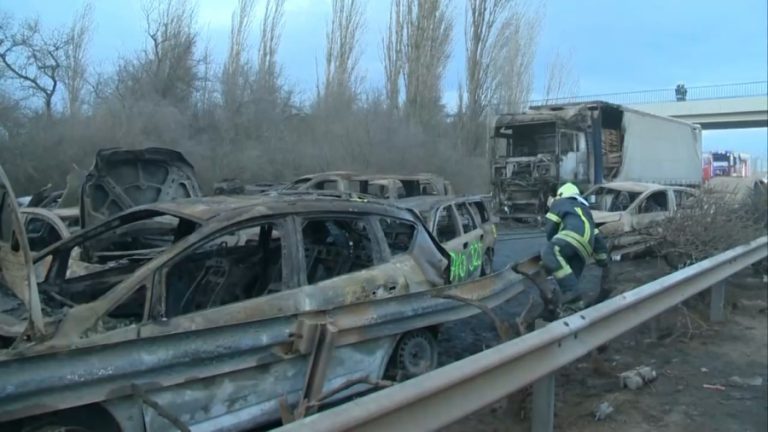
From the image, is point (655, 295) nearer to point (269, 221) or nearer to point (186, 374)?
point (269, 221)

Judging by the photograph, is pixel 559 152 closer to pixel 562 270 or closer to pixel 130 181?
pixel 562 270

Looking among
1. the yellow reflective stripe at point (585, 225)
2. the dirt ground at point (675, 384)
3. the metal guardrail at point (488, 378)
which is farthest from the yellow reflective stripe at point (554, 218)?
the metal guardrail at point (488, 378)

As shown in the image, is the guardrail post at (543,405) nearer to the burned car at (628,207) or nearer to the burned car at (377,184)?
the burned car at (628,207)

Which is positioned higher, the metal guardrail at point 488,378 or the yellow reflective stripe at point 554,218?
the yellow reflective stripe at point 554,218

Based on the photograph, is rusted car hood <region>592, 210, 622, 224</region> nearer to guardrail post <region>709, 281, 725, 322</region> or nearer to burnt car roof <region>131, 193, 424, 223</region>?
guardrail post <region>709, 281, 725, 322</region>

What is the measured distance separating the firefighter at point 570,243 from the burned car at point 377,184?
4.81 metres

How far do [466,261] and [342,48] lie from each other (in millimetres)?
5725

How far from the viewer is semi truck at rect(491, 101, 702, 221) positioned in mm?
17234

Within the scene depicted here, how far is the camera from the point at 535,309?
6.62 meters

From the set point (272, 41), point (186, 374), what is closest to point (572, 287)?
point (186, 374)

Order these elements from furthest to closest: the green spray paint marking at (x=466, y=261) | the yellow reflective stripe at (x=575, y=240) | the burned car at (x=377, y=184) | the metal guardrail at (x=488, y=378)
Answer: the burned car at (x=377, y=184), the yellow reflective stripe at (x=575, y=240), the green spray paint marking at (x=466, y=261), the metal guardrail at (x=488, y=378)

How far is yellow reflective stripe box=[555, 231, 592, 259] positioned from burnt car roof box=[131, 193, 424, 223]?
2233 mm

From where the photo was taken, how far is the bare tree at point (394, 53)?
959cm

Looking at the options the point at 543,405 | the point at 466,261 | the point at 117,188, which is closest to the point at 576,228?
the point at 466,261
